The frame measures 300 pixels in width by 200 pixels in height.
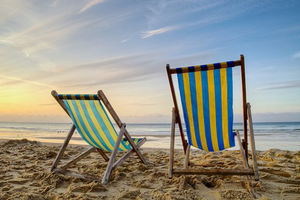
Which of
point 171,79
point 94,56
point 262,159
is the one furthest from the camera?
point 94,56

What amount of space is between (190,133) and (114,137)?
3.25 ft

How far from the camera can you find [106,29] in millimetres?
7367

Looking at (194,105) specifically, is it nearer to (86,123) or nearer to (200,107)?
(200,107)

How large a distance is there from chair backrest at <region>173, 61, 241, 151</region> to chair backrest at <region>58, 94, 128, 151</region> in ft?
3.23

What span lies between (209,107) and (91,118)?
1.40 meters

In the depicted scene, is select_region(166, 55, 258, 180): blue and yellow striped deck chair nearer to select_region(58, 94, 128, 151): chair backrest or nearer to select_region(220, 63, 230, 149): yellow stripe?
select_region(220, 63, 230, 149): yellow stripe

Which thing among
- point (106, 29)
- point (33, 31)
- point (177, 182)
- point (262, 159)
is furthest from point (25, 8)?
point (262, 159)

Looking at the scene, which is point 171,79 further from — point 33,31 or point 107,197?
point 33,31

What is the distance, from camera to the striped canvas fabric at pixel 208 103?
2.00m

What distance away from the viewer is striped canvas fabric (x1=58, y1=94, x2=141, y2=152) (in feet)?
7.91

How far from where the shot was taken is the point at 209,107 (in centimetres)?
216

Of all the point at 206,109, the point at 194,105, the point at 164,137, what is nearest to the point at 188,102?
the point at 194,105

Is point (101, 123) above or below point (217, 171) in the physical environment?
above

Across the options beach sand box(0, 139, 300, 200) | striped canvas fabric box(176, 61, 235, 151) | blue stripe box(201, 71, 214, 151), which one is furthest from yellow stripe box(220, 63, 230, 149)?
beach sand box(0, 139, 300, 200)
